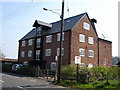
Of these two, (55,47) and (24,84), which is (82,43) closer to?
(55,47)

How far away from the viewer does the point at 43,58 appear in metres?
40.1

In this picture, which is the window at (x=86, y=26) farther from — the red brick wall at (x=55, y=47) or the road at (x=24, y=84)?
the road at (x=24, y=84)

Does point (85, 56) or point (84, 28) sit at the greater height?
point (84, 28)

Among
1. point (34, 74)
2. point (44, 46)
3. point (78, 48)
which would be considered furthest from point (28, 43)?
point (34, 74)

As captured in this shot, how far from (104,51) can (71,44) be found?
11.7 m

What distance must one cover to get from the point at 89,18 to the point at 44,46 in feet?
37.9

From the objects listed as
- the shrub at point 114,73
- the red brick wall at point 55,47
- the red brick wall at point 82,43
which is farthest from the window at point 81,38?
the shrub at point 114,73

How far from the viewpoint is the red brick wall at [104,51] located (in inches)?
1625

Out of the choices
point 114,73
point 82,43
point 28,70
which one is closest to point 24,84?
point 114,73

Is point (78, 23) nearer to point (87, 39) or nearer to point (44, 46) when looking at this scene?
point (87, 39)

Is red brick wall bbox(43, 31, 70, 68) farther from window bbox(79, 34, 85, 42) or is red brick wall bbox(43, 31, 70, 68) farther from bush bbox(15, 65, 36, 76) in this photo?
bush bbox(15, 65, 36, 76)

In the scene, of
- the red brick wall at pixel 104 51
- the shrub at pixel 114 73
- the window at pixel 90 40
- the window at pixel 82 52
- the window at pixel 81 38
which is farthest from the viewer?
the red brick wall at pixel 104 51

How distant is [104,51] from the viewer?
139ft

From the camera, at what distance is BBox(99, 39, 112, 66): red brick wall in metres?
41.3
